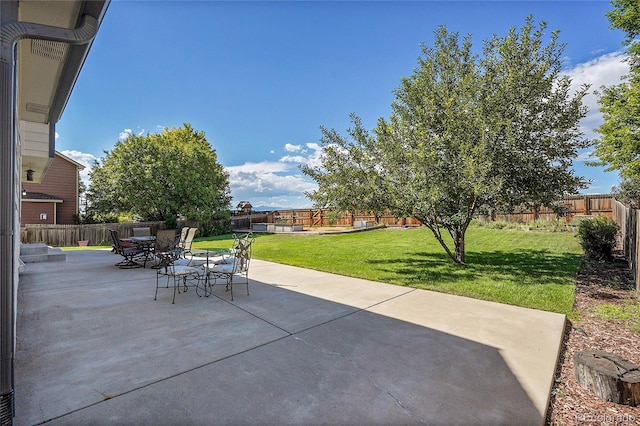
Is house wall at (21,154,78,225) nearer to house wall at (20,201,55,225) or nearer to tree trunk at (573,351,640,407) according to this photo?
house wall at (20,201,55,225)

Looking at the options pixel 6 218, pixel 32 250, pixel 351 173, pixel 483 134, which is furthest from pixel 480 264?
pixel 32 250

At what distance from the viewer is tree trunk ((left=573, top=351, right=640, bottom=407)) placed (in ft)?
7.73

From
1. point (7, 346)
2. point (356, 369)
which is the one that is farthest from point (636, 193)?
point (7, 346)

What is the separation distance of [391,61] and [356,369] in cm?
998

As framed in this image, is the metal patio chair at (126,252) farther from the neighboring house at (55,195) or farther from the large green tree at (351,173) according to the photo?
the neighboring house at (55,195)

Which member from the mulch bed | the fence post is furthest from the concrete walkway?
the fence post

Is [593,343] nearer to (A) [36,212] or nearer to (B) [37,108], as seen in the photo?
(B) [37,108]

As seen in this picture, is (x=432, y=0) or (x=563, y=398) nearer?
(x=563, y=398)

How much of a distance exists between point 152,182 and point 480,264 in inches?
772

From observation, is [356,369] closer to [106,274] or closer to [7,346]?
[7,346]

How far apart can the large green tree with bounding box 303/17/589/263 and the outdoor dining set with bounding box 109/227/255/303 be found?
3.72 meters

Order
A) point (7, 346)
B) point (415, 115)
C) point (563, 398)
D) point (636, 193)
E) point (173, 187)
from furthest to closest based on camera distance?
1. point (173, 187)
2. point (636, 193)
3. point (415, 115)
4. point (563, 398)
5. point (7, 346)

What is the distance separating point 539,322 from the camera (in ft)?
13.5

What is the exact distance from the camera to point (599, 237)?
327 inches
